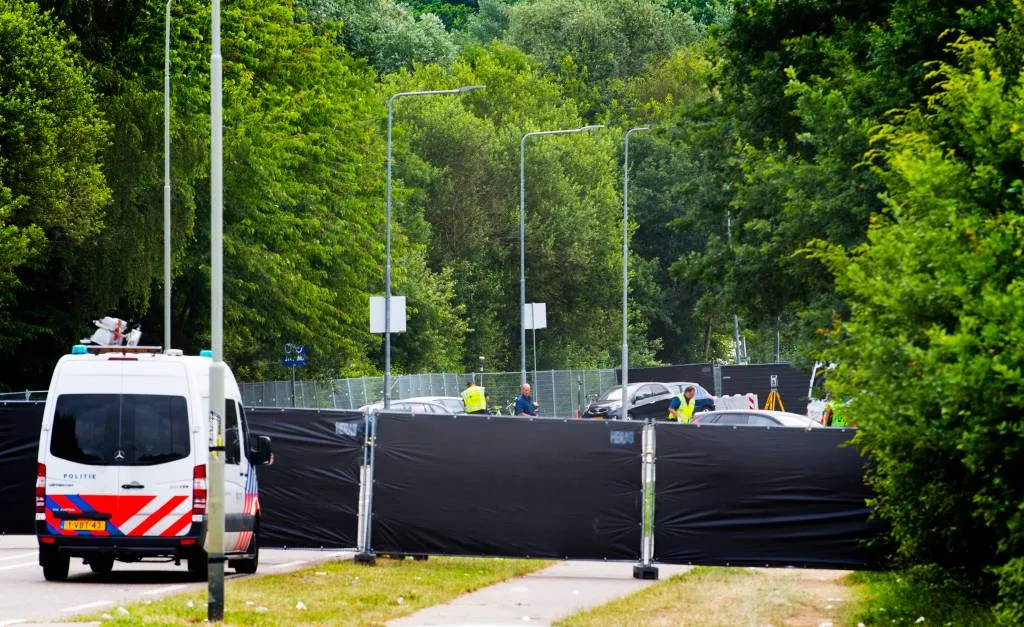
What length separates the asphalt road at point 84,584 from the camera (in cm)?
1599

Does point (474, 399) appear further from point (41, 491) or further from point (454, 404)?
point (41, 491)

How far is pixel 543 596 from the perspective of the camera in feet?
59.8

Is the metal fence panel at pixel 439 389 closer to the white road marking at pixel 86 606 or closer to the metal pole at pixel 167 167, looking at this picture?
the metal pole at pixel 167 167

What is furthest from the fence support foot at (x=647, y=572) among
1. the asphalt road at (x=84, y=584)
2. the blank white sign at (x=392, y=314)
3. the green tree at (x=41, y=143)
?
the blank white sign at (x=392, y=314)

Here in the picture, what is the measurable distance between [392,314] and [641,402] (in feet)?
51.8

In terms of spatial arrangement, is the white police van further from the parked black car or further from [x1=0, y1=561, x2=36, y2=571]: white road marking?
the parked black car

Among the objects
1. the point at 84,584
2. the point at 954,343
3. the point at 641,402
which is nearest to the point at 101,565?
the point at 84,584

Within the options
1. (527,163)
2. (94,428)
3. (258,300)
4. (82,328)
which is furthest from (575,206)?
(94,428)

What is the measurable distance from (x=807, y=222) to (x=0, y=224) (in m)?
15.3

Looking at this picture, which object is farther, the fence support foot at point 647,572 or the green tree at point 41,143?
the green tree at point 41,143

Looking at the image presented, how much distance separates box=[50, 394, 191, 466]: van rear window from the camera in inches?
729

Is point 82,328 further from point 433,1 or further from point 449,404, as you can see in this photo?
point 433,1

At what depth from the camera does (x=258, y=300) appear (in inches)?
1924

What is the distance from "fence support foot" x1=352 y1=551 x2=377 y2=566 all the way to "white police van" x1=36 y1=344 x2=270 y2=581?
2.85 metres
